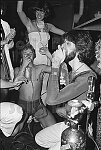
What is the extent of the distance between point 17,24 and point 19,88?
0.91 ft

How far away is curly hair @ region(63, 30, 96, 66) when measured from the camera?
95cm

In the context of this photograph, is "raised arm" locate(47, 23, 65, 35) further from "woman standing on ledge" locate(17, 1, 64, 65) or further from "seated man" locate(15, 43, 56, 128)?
"seated man" locate(15, 43, 56, 128)

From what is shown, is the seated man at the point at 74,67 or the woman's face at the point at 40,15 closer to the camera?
the seated man at the point at 74,67

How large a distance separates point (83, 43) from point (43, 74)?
0.24 metres

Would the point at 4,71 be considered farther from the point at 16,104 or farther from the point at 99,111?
the point at 99,111

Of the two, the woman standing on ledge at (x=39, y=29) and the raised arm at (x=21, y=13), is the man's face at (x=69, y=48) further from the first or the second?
the raised arm at (x=21, y=13)

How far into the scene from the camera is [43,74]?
3.53ft

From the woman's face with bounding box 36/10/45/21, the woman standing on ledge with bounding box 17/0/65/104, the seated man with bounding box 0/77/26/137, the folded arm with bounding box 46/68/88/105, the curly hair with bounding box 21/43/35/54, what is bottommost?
the seated man with bounding box 0/77/26/137

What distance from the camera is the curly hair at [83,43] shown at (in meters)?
0.95

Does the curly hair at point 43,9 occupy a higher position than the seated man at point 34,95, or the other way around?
the curly hair at point 43,9

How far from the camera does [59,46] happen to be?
0.96m

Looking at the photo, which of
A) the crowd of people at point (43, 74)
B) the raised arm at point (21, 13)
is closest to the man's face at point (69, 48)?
the crowd of people at point (43, 74)

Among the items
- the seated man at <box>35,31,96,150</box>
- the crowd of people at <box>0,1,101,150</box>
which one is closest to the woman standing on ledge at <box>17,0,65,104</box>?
the crowd of people at <box>0,1,101,150</box>

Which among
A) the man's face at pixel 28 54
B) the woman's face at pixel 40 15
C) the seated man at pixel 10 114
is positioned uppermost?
the woman's face at pixel 40 15
